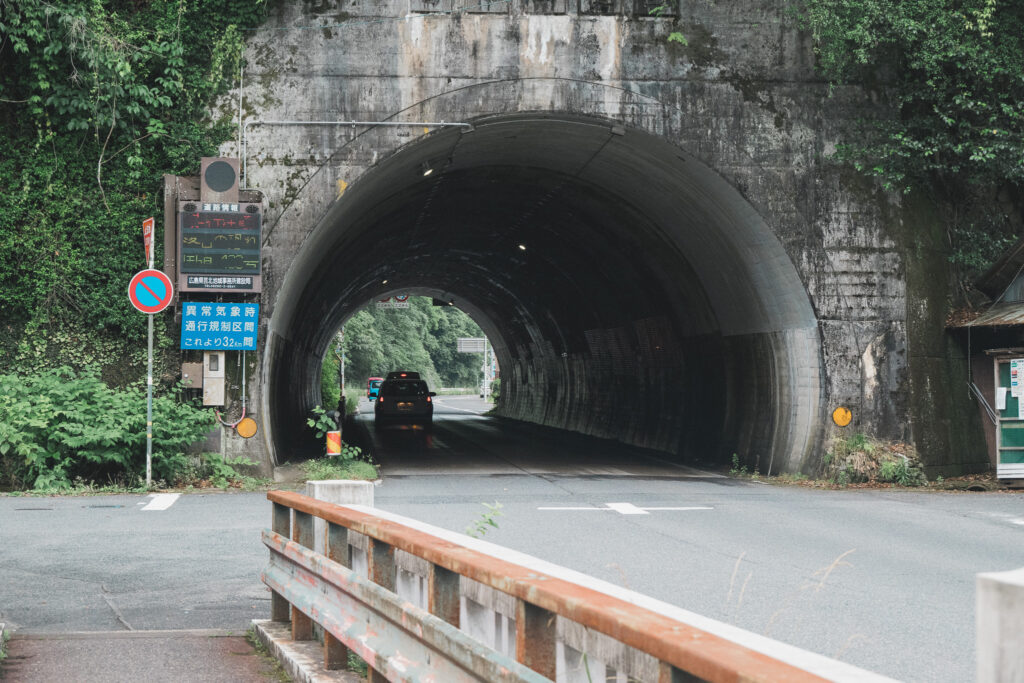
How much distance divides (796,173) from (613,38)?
3.85 metres

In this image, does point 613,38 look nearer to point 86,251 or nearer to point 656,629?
point 86,251

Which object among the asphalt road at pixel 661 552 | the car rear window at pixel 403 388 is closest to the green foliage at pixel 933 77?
the asphalt road at pixel 661 552

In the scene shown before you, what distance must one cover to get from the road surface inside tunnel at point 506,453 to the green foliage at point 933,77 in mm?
6581

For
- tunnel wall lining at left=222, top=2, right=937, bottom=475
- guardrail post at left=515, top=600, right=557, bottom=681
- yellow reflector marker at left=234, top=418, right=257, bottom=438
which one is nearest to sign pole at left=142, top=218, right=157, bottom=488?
yellow reflector marker at left=234, top=418, right=257, bottom=438

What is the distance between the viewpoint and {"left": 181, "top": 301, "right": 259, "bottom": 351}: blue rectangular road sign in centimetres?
1748

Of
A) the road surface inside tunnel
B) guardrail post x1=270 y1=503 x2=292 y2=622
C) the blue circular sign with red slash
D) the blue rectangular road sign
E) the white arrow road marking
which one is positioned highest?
the blue circular sign with red slash

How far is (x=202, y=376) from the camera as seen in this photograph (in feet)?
57.8

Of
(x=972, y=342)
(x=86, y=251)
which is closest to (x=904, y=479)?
(x=972, y=342)

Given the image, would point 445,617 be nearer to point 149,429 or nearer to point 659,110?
point 149,429

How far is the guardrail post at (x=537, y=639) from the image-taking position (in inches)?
123

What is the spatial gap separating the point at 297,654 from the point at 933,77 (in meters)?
16.1

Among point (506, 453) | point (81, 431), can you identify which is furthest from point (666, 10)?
point (506, 453)

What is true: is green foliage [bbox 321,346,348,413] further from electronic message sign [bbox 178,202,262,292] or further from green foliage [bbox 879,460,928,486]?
green foliage [bbox 879,460,928,486]

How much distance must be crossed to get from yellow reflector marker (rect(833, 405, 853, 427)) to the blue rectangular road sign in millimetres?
9576
